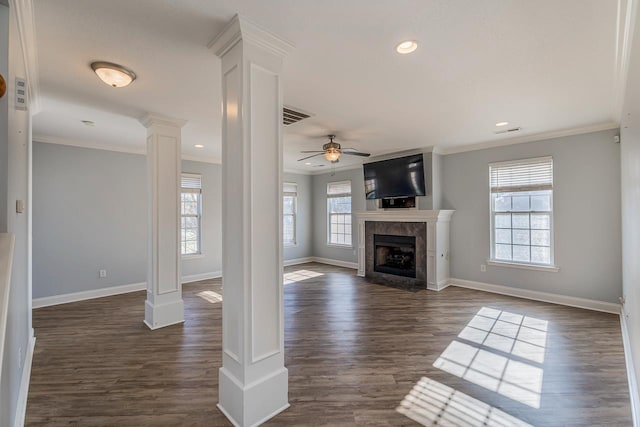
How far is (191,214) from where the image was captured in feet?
19.6

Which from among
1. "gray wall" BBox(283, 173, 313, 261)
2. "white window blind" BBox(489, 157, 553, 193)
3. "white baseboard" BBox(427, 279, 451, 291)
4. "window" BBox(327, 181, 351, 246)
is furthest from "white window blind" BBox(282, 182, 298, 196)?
"white window blind" BBox(489, 157, 553, 193)

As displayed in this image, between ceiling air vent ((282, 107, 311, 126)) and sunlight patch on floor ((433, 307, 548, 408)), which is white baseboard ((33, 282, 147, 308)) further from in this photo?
sunlight patch on floor ((433, 307, 548, 408))

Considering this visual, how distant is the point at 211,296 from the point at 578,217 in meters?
5.74

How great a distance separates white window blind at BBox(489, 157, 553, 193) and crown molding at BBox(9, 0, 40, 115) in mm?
5693

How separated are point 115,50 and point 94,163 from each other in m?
3.53

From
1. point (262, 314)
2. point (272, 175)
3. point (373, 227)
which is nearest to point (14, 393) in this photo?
point (262, 314)

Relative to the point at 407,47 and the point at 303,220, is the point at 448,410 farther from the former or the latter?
the point at 303,220

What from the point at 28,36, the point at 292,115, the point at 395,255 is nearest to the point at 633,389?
the point at 292,115

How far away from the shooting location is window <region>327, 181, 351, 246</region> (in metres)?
7.49

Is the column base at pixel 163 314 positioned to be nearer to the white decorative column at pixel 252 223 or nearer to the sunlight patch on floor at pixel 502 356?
the white decorative column at pixel 252 223

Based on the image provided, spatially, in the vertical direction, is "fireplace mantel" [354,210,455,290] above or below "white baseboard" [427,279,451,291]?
above

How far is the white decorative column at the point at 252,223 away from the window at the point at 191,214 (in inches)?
171

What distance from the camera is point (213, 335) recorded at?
3.30 m

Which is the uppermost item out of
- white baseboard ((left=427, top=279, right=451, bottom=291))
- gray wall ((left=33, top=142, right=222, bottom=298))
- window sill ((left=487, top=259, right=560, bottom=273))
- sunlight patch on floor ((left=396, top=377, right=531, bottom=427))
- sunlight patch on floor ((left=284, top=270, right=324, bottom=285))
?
gray wall ((left=33, top=142, right=222, bottom=298))
